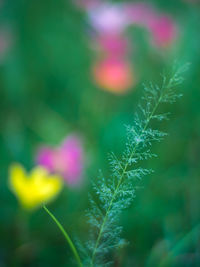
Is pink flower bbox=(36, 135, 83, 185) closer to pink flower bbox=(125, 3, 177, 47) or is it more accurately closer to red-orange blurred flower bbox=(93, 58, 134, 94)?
red-orange blurred flower bbox=(93, 58, 134, 94)

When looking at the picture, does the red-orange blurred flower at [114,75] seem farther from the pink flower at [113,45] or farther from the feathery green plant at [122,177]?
the feathery green plant at [122,177]

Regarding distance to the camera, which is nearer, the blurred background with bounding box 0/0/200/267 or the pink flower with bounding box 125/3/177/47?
the blurred background with bounding box 0/0/200/267

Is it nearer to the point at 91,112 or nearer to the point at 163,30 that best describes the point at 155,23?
the point at 163,30

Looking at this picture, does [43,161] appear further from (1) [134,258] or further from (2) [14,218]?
(1) [134,258]

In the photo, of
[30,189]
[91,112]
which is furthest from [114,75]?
[30,189]

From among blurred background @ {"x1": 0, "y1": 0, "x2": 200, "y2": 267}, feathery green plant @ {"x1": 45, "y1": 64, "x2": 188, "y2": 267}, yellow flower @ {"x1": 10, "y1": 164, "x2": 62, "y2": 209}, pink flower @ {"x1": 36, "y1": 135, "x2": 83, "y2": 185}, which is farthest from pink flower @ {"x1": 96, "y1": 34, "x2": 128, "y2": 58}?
feathery green plant @ {"x1": 45, "y1": 64, "x2": 188, "y2": 267}

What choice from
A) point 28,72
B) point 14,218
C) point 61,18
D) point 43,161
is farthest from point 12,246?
point 61,18

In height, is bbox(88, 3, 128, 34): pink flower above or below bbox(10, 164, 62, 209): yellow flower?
above

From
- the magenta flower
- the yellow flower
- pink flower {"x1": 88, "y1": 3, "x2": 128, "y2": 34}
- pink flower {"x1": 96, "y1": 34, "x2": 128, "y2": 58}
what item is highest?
pink flower {"x1": 88, "y1": 3, "x2": 128, "y2": 34}
